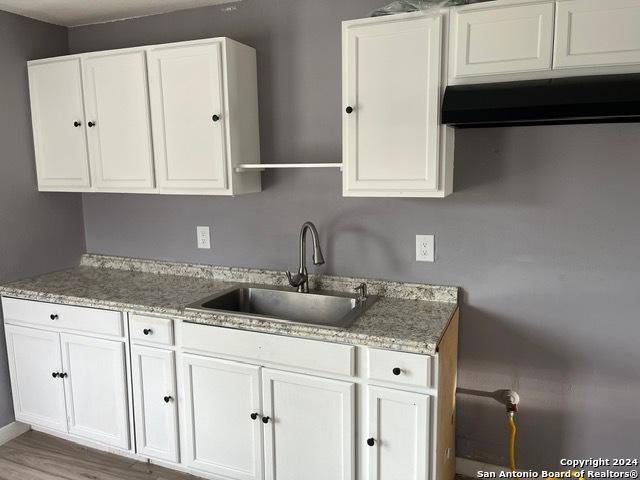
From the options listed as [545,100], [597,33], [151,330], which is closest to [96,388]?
[151,330]

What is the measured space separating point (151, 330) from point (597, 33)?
2156mm

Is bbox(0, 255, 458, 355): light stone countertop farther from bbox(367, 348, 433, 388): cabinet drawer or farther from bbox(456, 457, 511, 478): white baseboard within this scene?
bbox(456, 457, 511, 478): white baseboard

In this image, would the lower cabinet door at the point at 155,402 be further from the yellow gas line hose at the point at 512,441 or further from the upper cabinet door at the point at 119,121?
the yellow gas line hose at the point at 512,441

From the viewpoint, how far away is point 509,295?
2205mm

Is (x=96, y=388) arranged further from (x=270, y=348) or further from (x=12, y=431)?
(x=270, y=348)

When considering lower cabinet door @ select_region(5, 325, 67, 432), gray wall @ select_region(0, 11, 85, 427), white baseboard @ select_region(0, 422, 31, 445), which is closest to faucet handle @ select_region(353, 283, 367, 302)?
lower cabinet door @ select_region(5, 325, 67, 432)

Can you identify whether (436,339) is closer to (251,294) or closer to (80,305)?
(251,294)

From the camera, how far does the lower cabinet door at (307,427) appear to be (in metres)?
1.95

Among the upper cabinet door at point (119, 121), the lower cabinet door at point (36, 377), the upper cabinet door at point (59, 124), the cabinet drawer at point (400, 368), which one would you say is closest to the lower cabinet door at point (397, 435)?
the cabinet drawer at point (400, 368)

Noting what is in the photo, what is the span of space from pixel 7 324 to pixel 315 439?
186 centimetres

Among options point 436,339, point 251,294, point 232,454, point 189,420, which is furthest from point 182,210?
point 436,339

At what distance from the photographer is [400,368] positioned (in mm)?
1819

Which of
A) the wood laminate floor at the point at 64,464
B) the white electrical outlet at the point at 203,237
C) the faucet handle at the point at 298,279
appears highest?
the white electrical outlet at the point at 203,237

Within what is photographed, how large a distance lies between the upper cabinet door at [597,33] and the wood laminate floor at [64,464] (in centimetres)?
246
